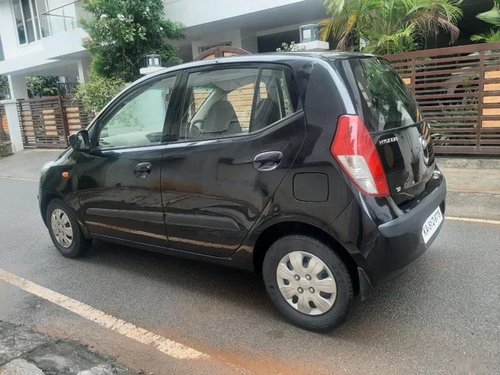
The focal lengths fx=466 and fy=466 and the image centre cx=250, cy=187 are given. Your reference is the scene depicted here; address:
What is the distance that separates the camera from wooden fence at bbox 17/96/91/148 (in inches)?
565

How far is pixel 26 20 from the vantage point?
1947 centimetres

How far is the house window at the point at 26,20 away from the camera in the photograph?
1886 centimetres

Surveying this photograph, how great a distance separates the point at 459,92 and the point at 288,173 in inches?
240

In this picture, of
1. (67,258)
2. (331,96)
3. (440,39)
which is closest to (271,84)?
(331,96)

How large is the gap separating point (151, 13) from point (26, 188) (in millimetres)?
5112

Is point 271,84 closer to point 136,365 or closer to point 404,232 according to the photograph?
point 404,232

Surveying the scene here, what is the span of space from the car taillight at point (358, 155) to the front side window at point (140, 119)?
4.95 feet

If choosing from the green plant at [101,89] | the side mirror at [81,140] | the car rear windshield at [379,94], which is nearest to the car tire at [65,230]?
the side mirror at [81,140]

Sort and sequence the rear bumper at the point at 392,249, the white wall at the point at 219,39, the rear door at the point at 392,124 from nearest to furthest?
the rear bumper at the point at 392,249, the rear door at the point at 392,124, the white wall at the point at 219,39

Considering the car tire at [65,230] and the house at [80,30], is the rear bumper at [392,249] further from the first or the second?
the house at [80,30]

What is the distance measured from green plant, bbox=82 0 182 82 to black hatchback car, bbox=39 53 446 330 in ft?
25.8

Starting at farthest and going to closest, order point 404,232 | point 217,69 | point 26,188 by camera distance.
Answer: point 26,188
point 217,69
point 404,232

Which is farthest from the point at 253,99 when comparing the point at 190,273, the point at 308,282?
the point at 190,273

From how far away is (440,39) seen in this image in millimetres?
13711
